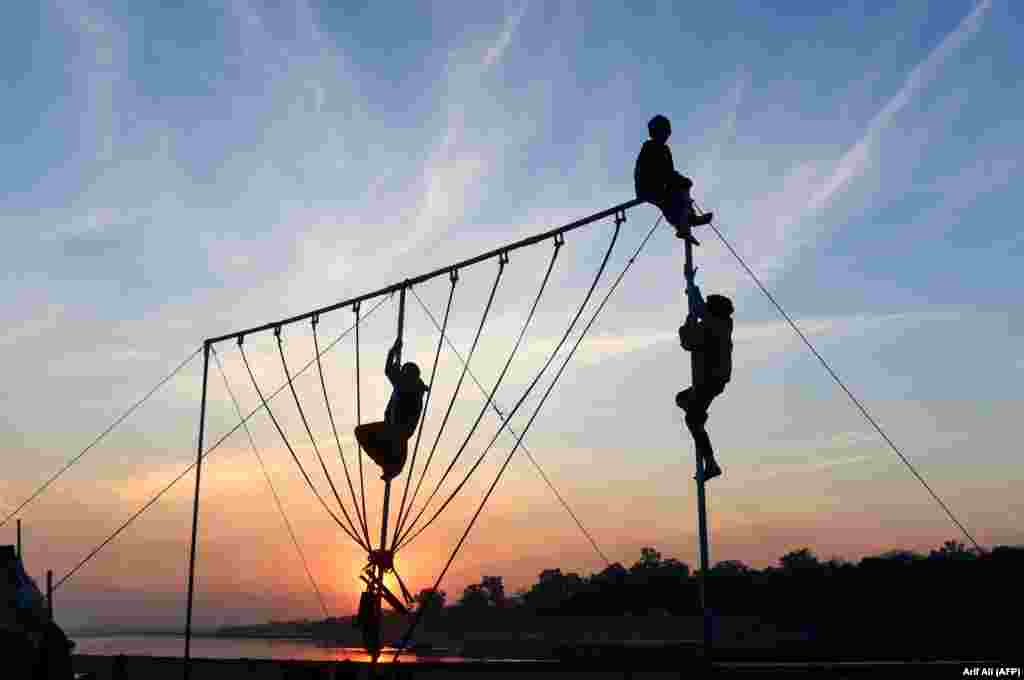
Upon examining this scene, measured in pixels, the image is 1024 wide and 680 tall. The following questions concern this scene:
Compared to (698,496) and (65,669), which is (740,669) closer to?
(698,496)

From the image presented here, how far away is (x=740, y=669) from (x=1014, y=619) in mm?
35028

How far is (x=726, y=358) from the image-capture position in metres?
12.5

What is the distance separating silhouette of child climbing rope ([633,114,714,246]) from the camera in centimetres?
1305

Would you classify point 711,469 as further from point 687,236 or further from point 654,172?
point 654,172

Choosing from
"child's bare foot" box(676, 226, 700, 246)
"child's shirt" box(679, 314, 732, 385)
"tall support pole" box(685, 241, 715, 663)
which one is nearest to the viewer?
"tall support pole" box(685, 241, 715, 663)

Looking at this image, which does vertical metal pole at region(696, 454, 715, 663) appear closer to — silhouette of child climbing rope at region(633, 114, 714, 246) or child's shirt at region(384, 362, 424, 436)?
silhouette of child climbing rope at region(633, 114, 714, 246)

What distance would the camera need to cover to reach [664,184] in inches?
520

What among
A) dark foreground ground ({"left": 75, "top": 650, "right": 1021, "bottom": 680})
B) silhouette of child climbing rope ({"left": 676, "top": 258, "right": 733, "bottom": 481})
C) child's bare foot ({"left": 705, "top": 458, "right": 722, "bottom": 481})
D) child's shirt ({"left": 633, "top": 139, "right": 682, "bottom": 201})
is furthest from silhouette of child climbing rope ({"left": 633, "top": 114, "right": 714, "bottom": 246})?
dark foreground ground ({"left": 75, "top": 650, "right": 1021, "bottom": 680})

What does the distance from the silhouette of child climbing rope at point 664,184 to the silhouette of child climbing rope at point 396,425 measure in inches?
225

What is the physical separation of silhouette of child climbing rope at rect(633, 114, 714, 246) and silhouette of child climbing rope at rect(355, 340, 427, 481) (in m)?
5.71

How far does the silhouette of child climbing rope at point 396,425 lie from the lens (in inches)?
679

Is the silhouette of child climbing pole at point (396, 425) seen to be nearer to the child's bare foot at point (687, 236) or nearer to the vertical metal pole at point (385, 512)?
the vertical metal pole at point (385, 512)

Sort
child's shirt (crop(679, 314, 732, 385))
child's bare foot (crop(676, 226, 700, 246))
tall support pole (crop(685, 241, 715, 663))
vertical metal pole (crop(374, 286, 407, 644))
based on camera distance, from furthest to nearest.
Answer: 1. vertical metal pole (crop(374, 286, 407, 644))
2. child's bare foot (crop(676, 226, 700, 246))
3. child's shirt (crop(679, 314, 732, 385))
4. tall support pole (crop(685, 241, 715, 663))

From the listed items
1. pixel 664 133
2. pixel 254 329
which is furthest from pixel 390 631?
pixel 664 133
